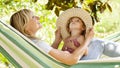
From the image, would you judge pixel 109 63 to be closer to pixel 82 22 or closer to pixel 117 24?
pixel 82 22

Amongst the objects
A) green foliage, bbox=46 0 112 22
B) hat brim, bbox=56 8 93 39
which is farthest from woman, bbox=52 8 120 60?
green foliage, bbox=46 0 112 22

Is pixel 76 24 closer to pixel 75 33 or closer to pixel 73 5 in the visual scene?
pixel 75 33

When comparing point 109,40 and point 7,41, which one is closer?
point 7,41

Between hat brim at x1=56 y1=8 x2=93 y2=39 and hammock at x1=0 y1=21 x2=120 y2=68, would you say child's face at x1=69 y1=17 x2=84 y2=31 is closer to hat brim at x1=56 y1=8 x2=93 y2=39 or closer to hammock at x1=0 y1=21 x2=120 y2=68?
hat brim at x1=56 y1=8 x2=93 y2=39

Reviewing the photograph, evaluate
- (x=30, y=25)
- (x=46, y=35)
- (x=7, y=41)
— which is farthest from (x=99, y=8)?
(x=46, y=35)

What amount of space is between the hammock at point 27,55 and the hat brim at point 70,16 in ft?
1.33

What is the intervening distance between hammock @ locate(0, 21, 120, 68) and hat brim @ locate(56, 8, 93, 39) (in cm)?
41

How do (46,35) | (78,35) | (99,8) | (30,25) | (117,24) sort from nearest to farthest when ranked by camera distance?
(30,25)
(78,35)
(99,8)
(46,35)
(117,24)

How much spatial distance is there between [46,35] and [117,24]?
3.33m

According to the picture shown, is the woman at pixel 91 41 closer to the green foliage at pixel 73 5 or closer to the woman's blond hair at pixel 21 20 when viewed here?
the green foliage at pixel 73 5

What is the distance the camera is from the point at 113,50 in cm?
246

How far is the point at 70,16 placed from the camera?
2.48 meters

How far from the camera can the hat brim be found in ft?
7.84

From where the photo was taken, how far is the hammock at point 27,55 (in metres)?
2.01
